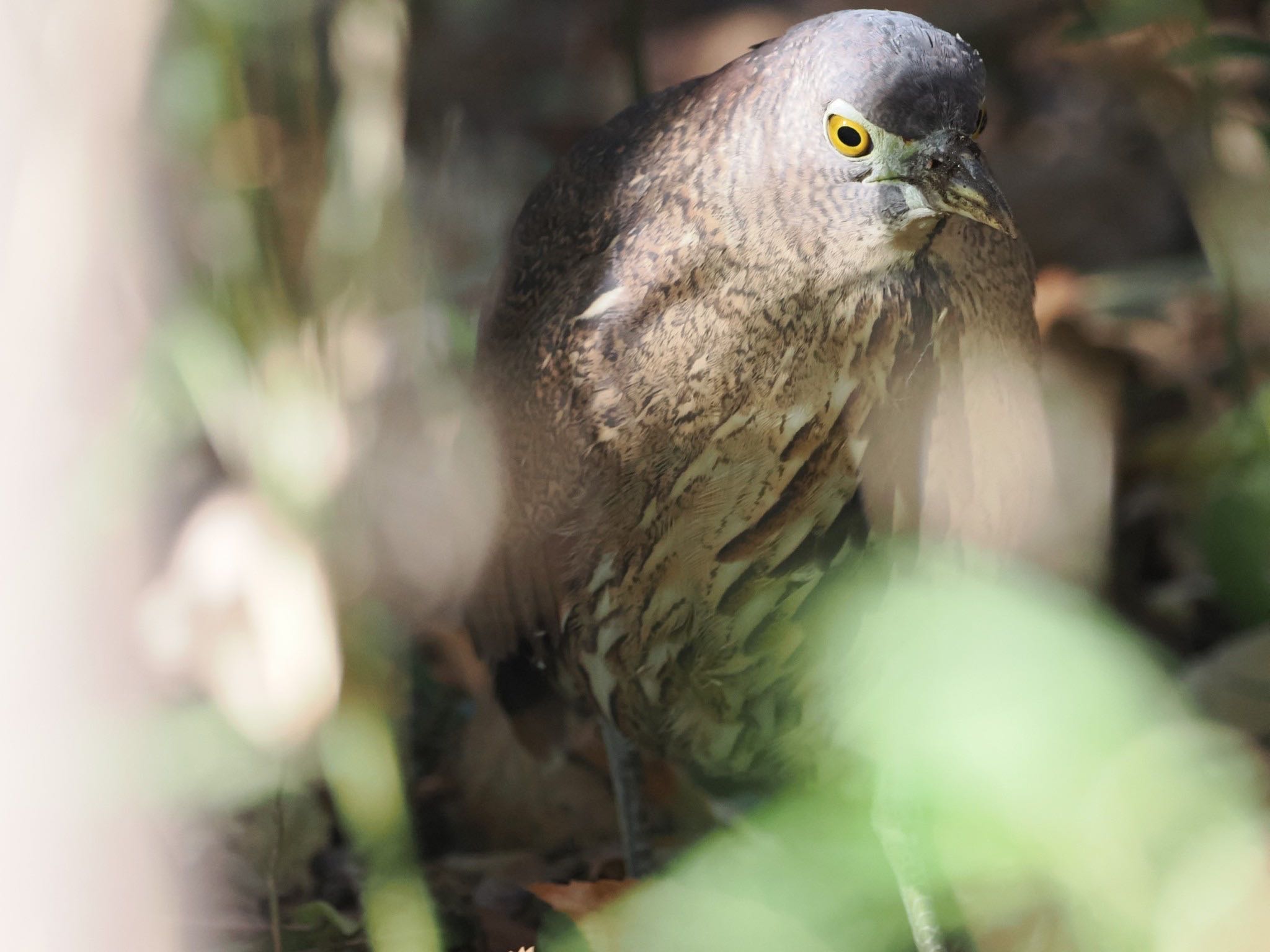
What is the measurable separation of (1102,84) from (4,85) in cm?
369

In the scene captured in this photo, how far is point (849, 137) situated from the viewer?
1594 mm

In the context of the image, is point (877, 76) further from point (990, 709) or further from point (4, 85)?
point (4, 85)

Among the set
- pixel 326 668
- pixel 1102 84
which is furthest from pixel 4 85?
pixel 1102 84

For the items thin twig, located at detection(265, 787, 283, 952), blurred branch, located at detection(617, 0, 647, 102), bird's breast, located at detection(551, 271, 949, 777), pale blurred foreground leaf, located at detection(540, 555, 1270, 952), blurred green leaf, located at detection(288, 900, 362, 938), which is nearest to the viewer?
pale blurred foreground leaf, located at detection(540, 555, 1270, 952)

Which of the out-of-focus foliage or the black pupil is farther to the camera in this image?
the black pupil

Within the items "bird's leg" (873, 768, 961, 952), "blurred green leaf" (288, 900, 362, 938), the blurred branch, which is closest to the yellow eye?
"bird's leg" (873, 768, 961, 952)

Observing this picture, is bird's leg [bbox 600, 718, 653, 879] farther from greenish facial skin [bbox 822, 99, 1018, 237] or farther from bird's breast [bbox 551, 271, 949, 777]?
greenish facial skin [bbox 822, 99, 1018, 237]

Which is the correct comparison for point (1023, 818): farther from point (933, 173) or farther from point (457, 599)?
point (457, 599)

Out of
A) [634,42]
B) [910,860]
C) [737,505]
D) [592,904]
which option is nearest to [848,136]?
[737,505]

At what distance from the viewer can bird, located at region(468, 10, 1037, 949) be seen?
160 cm

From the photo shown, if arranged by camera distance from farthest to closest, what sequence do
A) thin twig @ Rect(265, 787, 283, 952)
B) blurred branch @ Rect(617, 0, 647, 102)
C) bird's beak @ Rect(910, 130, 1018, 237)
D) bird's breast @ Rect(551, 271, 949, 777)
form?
blurred branch @ Rect(617, 0, 647, 102)
thin twig @ Rect(265, 787, 283, 952)
bird's breast @ Rect(551, 271, 949, 777)
bird's beak @ Rect(910, 130, 1018, 237)

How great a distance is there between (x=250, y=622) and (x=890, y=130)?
1.04 metres

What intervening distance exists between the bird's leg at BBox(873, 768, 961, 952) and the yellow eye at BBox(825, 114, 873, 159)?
0.82m

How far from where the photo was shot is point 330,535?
191cm
